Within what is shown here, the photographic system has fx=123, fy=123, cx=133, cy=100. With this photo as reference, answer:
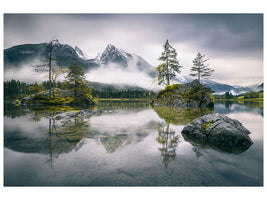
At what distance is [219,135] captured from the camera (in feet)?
17.4

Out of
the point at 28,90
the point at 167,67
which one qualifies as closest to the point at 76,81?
the point at 167,67

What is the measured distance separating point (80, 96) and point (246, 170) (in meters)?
30.0

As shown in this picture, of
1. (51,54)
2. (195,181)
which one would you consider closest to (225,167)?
(195,181)

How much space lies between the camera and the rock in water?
16.3 ft

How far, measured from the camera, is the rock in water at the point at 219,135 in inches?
195

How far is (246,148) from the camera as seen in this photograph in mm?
4781

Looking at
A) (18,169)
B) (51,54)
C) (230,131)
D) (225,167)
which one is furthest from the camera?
(51,54)

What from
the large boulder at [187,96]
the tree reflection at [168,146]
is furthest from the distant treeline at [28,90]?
the tree reflection at [168,146]

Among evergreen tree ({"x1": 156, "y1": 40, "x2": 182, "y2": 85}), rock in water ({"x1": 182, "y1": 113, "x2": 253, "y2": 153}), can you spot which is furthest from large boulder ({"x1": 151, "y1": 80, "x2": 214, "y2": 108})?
rock in water ({"x1": 182, "y1": 113, "x2": 253, "y2": 153})

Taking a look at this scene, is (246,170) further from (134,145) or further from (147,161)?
(134,145)

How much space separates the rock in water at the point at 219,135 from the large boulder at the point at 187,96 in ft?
72.5

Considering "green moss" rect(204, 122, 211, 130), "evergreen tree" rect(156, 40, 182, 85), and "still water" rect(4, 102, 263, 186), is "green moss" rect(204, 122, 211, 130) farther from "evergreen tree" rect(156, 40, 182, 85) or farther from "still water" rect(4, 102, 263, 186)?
"evergreen tree" rect(156, 40, 182, 85)

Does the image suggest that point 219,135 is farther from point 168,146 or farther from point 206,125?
point 168,146

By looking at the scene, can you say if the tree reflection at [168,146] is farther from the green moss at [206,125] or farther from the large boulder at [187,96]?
the large boulder at [187,96]
